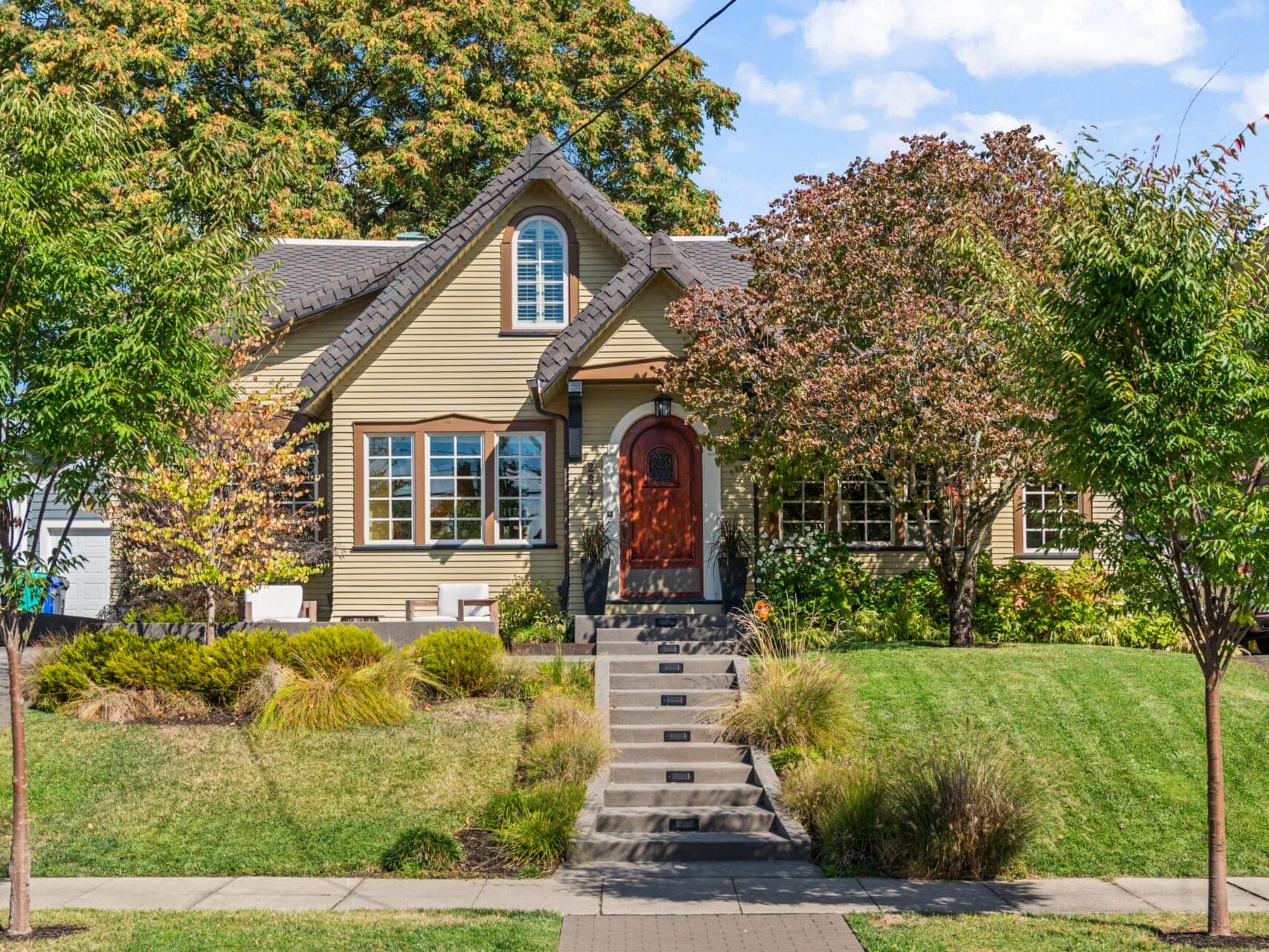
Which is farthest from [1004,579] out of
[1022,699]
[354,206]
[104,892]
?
[354,206]

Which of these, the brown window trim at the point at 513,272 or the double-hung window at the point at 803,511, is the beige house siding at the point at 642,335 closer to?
the brown window trim at the point at 513,272

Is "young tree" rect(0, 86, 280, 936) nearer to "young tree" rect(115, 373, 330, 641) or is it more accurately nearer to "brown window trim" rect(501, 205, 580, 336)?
"young tree" rect(115, 373, 330, 641)

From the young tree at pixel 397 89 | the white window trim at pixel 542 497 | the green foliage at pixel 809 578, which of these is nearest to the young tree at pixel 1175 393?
the green foliage at pixel 809 578

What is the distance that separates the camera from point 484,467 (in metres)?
18.9

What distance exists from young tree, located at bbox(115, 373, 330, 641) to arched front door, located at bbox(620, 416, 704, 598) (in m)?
4.40

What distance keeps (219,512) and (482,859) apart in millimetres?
7244

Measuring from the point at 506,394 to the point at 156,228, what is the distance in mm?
9995

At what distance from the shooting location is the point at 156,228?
909 centimetres

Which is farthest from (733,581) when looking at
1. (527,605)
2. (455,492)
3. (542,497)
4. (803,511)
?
(455,492)

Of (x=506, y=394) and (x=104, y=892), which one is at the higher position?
(x=506, y=394)

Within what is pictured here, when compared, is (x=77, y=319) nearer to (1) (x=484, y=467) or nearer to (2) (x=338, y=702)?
(2) (x=338, y=702)

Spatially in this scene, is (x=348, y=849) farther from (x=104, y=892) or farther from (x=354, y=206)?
(x=354, y=206)

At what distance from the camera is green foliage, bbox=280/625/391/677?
13.8 meters

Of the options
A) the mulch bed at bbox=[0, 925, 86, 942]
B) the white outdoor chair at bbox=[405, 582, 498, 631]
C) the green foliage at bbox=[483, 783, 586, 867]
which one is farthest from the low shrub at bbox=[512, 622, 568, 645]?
the mulch bed at bbox=[0, 925, 86, 942]
